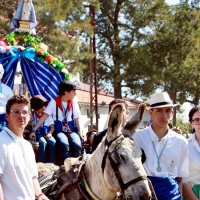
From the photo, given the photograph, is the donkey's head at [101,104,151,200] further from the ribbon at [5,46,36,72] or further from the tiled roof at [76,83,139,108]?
the tiled roof at [76,83,139,108]

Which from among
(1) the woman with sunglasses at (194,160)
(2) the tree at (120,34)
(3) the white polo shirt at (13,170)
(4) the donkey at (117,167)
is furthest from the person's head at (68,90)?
(2) the tree at (120,34)

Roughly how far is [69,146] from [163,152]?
2736 mm

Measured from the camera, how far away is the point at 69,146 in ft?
22.7

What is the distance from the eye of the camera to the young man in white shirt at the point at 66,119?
22.2 ft

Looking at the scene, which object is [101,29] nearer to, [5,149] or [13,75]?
[13,75]

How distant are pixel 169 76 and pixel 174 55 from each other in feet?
5.99

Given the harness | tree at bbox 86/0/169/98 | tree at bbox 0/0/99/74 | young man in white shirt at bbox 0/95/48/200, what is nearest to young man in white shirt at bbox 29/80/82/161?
the harness

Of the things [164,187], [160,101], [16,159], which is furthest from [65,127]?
[16,159]

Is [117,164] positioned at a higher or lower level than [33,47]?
lower

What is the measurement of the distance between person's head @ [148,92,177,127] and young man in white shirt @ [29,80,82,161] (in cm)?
247

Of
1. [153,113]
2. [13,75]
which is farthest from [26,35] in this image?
[153,113]

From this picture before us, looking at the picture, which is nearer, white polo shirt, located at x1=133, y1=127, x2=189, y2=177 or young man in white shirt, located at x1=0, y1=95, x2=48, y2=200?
young man in white shirt, located at x1=0, y1=95, x2=48, y2=200

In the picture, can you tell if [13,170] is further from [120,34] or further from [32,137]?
[120,34]

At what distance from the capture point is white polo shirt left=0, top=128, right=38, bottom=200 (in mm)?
3496
